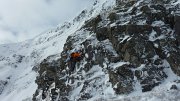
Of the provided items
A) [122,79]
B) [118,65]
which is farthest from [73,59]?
[122,79]

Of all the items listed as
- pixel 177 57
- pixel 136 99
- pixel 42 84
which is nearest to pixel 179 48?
pixel 177 57

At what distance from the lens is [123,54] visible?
141 feet

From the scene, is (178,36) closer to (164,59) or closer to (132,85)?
(164,59)

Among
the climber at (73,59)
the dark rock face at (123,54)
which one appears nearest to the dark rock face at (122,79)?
the dark rock face at (123,54)

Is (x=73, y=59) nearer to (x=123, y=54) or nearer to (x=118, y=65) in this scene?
(x=123, y=54)

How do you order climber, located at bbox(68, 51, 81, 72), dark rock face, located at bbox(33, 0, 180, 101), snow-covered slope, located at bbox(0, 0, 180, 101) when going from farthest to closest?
climber, located at bbox(68, 51, 81, 72), dark rock face, located at bbox(33, 0, 180, 101), snow-covered slope, located at bbox(0, 0, 180, 101)

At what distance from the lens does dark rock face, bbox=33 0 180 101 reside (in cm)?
3994

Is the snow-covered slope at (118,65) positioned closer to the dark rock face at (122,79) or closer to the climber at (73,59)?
the dark rock face at (122,79)

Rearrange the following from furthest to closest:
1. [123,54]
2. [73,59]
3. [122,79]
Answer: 1. [73,59]
2. [123,54]
3. [122,79]

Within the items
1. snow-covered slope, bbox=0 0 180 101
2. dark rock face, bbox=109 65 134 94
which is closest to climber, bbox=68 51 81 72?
snow-covered slope, bbox=0 0 180 101

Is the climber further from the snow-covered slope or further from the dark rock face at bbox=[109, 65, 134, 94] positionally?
the dark rock face at bbox=[109, 65, 134, 94]

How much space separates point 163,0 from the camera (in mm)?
→ 48000

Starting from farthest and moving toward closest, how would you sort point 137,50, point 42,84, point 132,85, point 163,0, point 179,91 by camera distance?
point 42,84
point 163,0
point 137,50
point 132,85
point 179,91

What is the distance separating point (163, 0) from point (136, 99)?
54.6ft
